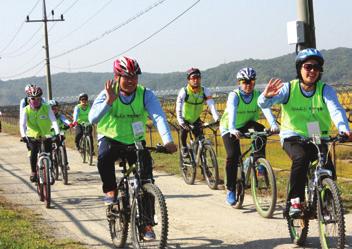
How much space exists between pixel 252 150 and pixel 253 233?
1561 mm

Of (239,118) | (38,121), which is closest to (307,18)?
(239,118)

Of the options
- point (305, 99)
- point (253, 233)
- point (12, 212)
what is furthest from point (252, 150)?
point (12, 212)

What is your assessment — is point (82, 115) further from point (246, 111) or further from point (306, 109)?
point (306, 109)

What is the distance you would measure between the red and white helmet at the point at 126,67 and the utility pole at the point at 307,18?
422 centimetres

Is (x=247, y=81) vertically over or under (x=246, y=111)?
over

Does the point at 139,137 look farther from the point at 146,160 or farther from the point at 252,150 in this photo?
the point at 252,150

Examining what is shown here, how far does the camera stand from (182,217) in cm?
882

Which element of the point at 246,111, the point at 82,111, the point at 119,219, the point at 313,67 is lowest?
the point at 119,219

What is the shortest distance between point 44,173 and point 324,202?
5922mm

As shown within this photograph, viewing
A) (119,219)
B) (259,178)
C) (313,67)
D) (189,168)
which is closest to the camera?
(313,67)

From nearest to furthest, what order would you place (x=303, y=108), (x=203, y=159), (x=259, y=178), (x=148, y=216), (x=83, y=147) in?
1. (x=148, y=216)
2. (x=303, y=108)
3. (x=259, y=178)
4. (x=203, y=159)
5. (x=83, y=147)

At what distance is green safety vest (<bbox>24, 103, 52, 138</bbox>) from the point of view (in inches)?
430

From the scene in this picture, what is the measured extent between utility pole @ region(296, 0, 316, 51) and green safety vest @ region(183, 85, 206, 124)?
2.56 meters

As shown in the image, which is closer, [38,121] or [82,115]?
[38,121]
